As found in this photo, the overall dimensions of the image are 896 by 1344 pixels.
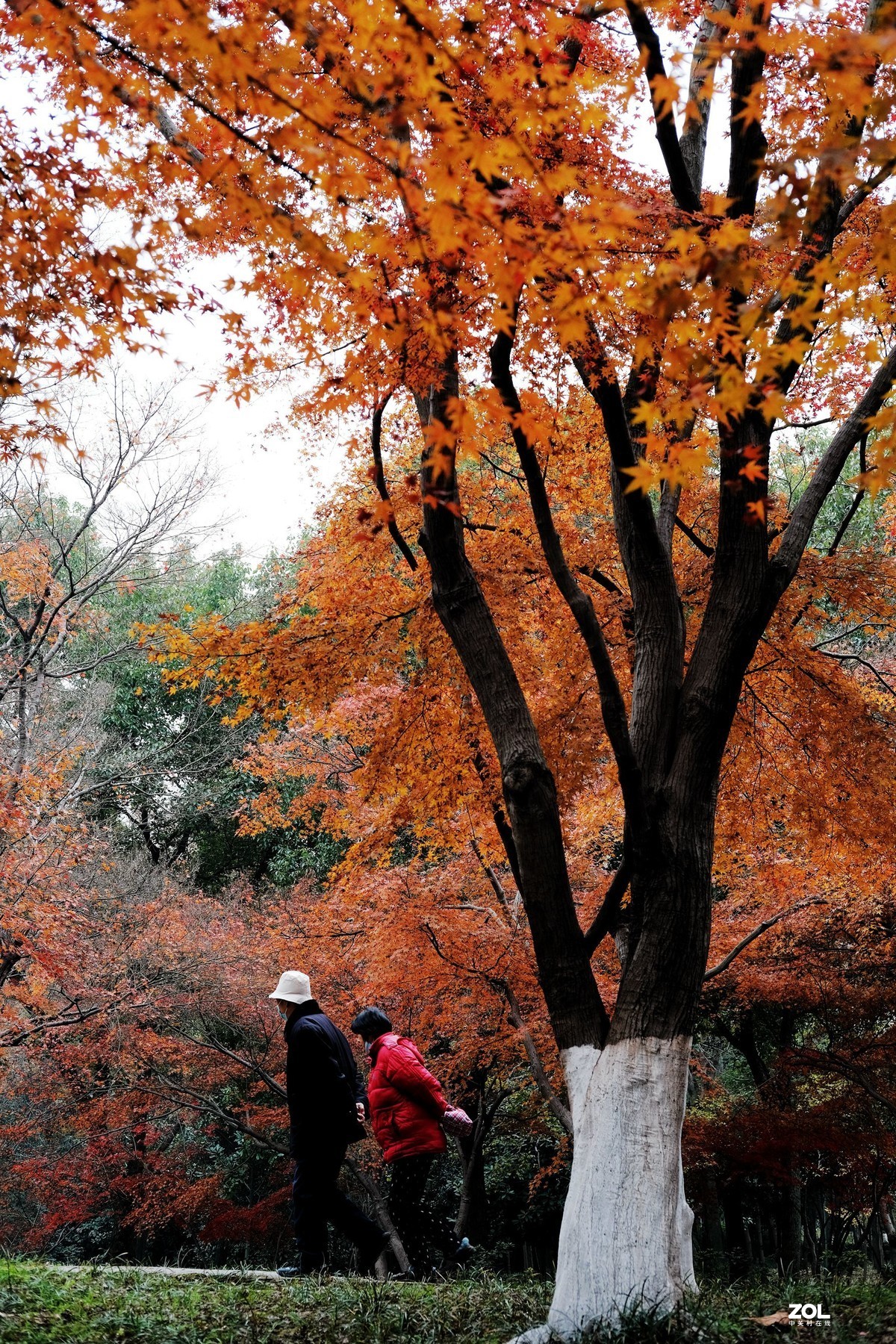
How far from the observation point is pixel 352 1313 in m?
4.10

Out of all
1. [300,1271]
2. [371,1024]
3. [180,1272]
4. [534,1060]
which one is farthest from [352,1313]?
[534,1060]

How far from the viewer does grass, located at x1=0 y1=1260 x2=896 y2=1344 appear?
11.7ft

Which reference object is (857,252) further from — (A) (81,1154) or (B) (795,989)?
(A) (81,1154)

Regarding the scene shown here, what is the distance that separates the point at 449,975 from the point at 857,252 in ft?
23.9

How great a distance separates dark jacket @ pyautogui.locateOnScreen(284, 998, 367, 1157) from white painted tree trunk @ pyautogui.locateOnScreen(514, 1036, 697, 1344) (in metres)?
1.39

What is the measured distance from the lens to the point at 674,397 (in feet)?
10.6

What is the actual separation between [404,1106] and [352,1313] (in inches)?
45.2

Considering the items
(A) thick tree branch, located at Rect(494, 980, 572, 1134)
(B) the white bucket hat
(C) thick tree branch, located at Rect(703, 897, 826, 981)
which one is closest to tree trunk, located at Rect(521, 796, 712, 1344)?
(B) the white bucket hat

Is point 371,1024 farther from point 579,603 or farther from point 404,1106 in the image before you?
point 579,603

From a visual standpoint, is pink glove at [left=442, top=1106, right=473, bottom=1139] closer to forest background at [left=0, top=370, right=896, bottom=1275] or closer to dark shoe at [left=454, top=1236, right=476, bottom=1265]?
dark shoe at [left=454, top=1236, right=476, bottom=1265]

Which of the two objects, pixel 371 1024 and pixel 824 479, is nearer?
pixel 824 479

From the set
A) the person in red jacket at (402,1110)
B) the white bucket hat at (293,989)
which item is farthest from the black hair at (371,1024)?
the white bucket hat at (293,989)

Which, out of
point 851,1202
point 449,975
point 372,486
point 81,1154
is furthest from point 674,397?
point 81,1154

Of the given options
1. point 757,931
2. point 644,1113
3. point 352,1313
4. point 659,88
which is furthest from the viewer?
point 757,931
